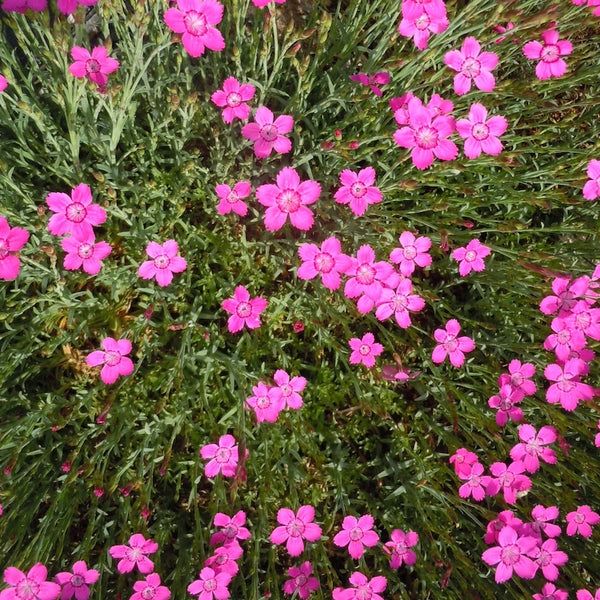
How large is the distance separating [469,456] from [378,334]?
3.03 feet

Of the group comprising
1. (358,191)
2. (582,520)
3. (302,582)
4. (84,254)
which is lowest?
(582,520)

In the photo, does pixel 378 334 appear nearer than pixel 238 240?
No

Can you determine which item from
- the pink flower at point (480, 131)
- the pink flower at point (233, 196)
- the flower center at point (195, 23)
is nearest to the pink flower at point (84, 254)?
the pink flower at point (233, 196)

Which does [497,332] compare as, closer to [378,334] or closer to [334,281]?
[378,334]

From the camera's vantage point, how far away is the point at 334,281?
8.38 feet

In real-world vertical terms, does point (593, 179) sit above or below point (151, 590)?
above

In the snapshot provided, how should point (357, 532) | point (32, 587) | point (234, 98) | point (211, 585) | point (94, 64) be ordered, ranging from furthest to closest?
point (357, 532) < point (234, 98) < point (211, 585) < point (32, 587) < point (94, 64)

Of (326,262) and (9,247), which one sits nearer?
(9,247)

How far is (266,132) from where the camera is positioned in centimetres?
259

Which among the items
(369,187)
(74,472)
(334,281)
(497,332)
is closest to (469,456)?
(497,332)

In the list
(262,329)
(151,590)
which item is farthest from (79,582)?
(262,329)

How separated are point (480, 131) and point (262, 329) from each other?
1566 mm

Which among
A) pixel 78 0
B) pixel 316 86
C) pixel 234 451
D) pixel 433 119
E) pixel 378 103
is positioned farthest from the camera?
pixel 316 86

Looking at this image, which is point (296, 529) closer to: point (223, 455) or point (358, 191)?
point (223, 455)
